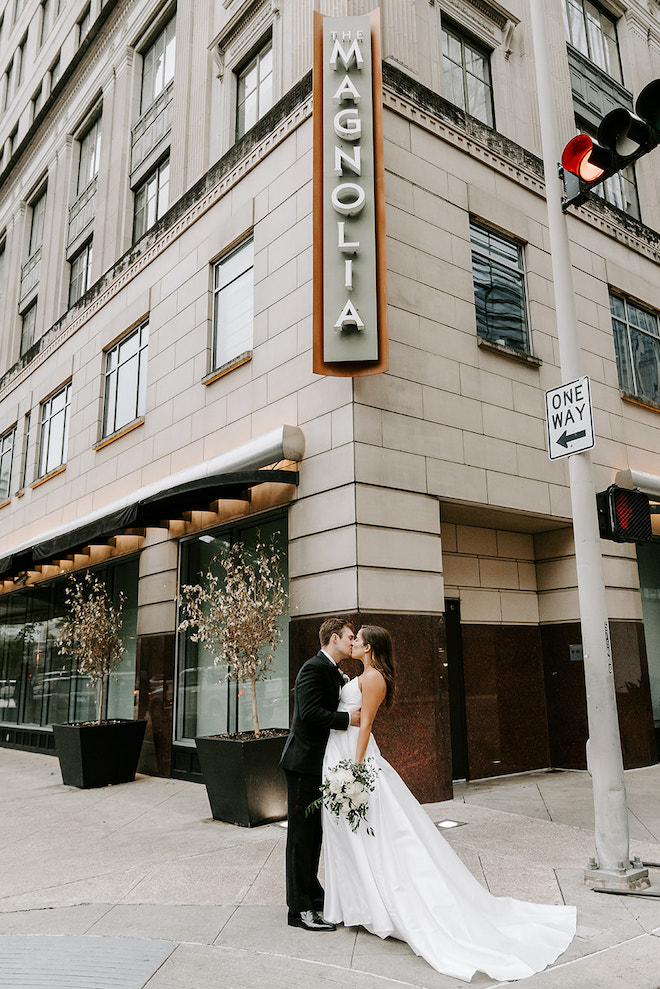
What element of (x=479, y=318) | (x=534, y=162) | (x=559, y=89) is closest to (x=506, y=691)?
(x=479, y=318)

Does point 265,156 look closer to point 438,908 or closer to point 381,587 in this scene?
point 381,587

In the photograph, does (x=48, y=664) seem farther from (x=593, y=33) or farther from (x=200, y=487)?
(x=593, y=33)

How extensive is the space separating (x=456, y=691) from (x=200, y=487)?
4.79 metres

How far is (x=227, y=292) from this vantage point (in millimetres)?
12820

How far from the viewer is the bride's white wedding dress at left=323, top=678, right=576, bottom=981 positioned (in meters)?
4.46

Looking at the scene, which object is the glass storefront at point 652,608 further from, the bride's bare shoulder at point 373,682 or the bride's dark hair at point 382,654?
the bride's bare shoulder at point 373,682

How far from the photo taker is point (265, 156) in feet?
39.5

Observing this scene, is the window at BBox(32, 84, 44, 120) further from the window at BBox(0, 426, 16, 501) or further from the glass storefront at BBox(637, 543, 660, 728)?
the glass storefront at BBox(637, 543, 660, 728)

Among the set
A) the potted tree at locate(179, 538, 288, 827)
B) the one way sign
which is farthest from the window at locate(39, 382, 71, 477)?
the one way sign

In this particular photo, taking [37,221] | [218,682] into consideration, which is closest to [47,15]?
[37,221]

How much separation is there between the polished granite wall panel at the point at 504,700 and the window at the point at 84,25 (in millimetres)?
20549

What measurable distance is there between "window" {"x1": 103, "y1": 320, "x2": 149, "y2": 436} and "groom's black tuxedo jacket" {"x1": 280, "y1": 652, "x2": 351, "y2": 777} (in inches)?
405

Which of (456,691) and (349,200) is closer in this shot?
(349,200)

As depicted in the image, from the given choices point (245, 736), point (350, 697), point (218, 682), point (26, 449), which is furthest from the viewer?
point (26, 449)
